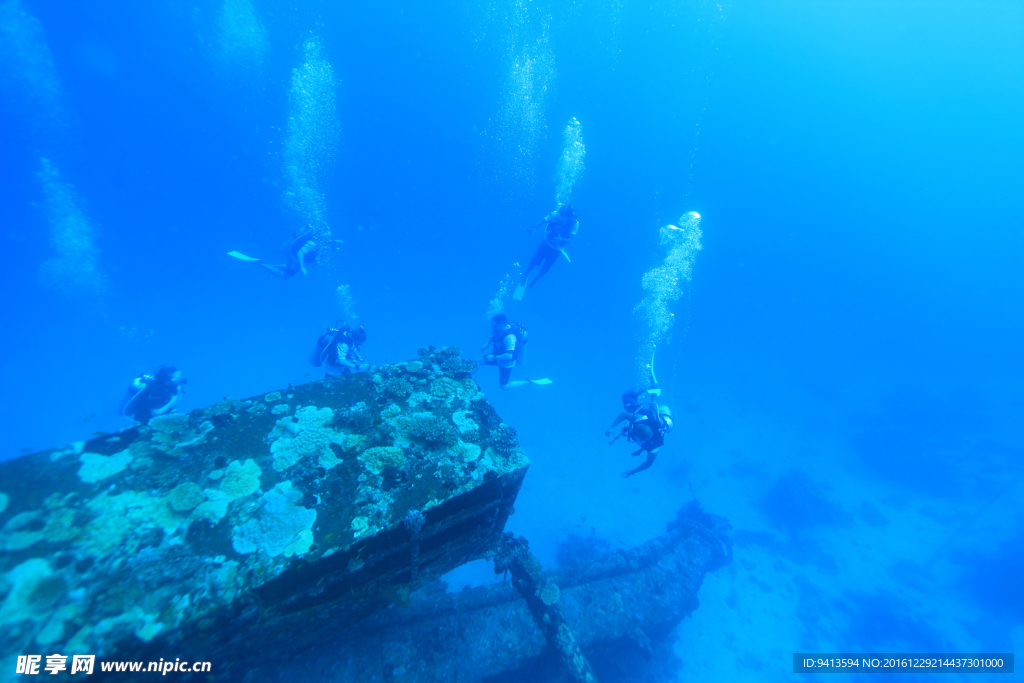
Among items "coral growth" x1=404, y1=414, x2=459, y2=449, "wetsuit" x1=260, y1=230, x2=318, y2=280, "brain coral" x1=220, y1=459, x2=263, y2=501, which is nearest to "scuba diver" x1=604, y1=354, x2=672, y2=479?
"coral growth" x1=404, y1=414, x2=459, y2=449

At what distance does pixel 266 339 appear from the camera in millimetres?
51438

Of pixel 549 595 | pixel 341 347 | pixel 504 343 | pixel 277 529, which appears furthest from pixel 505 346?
pixel 277 529

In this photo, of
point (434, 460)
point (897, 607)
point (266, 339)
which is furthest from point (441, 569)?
point (266, 339)

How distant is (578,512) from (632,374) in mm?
27234

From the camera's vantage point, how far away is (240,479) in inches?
114

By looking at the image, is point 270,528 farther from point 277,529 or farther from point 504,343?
point 504,343

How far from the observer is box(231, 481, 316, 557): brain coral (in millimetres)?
2514

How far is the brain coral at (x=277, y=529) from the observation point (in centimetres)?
251

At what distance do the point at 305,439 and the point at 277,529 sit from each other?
33.3 inches

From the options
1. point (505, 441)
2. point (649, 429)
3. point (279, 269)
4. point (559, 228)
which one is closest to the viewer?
point (505, 441)

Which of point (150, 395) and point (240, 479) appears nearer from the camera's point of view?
point (240, 479)

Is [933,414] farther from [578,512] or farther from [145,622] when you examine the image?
[145,622]

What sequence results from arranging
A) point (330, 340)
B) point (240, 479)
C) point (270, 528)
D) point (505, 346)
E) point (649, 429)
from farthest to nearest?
point (505, 346)
point (330, 340)
point (649, 429)
point (240, 479)
point (270, 528)

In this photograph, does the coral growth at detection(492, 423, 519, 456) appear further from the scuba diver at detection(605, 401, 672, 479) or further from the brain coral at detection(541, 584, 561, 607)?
the scuba diver at detection(605, 401, 672, 479)
